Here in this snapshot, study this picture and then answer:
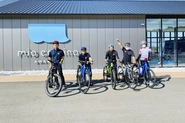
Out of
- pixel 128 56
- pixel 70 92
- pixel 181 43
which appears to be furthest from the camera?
pixel 181 43

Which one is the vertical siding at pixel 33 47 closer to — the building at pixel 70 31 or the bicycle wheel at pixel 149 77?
the building at pixel 70 31

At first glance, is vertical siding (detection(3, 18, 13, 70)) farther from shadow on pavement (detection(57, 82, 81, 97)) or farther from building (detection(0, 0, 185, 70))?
shadow on pavement (detection(57, 82, 81, 97))

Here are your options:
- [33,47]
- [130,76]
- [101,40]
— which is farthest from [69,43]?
[130,76]

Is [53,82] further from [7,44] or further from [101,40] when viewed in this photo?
[7,44]

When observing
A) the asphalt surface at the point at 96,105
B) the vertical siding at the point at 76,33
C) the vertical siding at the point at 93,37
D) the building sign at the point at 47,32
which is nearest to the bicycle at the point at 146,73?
the asphalt surface at the point at 96,105

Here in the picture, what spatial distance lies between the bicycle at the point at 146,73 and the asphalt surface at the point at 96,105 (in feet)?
1.18

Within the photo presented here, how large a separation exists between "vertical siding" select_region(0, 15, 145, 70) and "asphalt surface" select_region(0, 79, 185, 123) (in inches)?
217

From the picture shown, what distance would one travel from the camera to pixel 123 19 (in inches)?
496

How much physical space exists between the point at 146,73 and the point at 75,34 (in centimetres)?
639

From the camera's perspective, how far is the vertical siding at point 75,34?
12086 millimetres

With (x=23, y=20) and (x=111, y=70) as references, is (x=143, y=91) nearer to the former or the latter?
(x=111, y=70)

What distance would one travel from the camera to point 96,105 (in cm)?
504

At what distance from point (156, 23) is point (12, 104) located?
37.7 ft

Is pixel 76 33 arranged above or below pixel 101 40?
above
